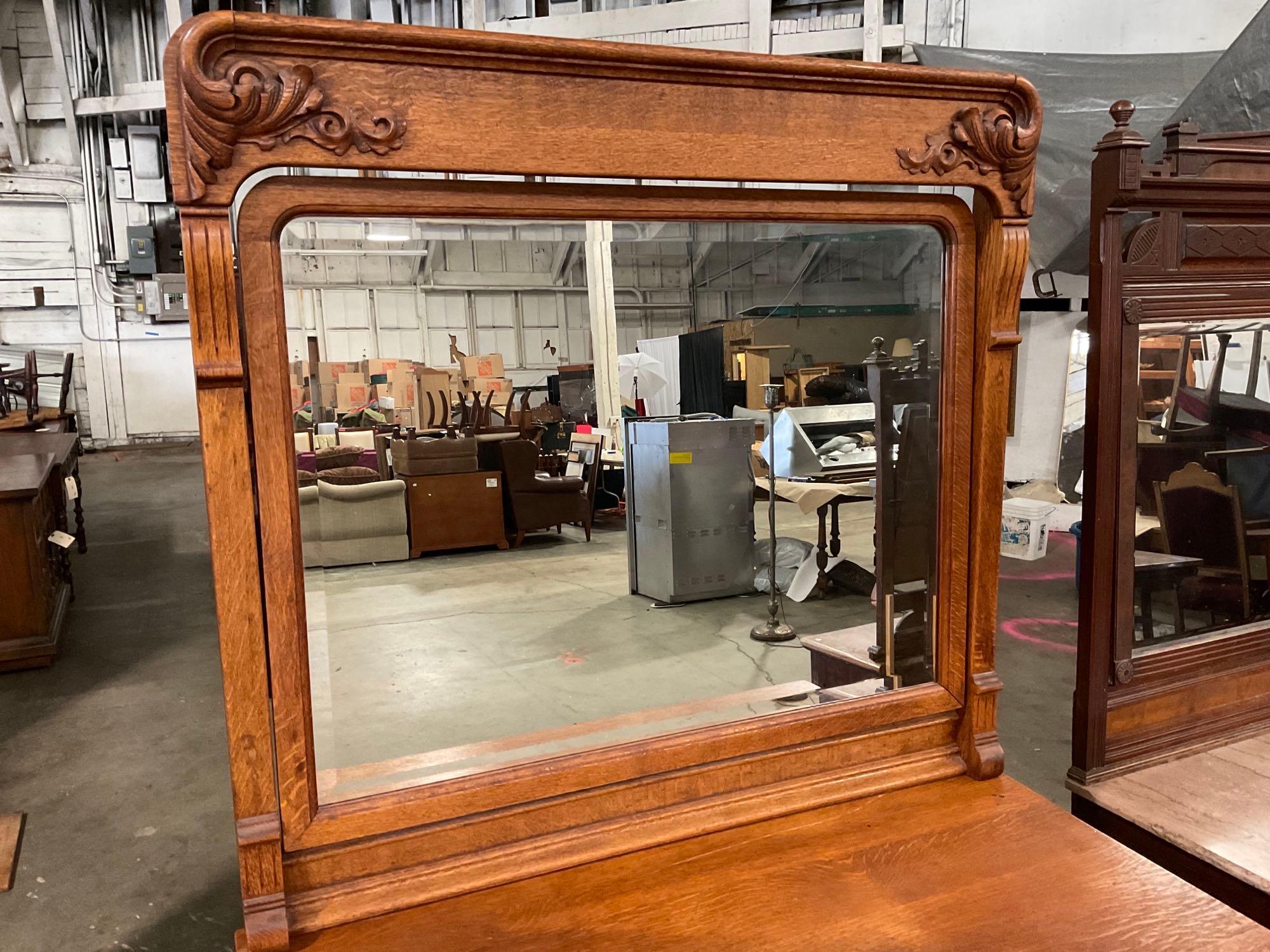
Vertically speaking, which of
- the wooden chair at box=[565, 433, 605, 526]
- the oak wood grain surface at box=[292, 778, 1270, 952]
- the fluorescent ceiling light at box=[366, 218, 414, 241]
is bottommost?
the oak wood grain surface at box=[292, 778, 1270, 952]

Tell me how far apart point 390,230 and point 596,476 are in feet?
1.61

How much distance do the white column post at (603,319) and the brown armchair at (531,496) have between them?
0.12 m

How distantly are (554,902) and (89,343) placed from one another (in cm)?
1148

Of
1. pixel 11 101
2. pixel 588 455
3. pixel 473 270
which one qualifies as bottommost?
pixel 588 455

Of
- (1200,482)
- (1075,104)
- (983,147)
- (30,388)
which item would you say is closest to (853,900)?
(983,147)

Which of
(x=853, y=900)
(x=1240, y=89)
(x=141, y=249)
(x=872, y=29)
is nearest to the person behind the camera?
(x=853, y=900)

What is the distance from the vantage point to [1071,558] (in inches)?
206

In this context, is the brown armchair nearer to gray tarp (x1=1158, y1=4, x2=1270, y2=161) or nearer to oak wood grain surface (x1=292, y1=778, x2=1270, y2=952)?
oak wood grain surface (x1=292, y1=778, x2=1270, y2=952)

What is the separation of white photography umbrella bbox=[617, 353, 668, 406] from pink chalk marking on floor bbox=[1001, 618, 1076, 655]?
340 centimetres

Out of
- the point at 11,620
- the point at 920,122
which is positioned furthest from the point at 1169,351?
the point at 11,620

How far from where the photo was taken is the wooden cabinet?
116 cm

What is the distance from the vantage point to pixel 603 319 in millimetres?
1207

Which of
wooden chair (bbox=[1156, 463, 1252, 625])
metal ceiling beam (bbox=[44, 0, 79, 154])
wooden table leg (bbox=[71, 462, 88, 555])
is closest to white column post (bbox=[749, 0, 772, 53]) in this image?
wooden chair (bbox=[1156, 463, 1252, 625])

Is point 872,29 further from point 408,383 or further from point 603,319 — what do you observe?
point 408,383
